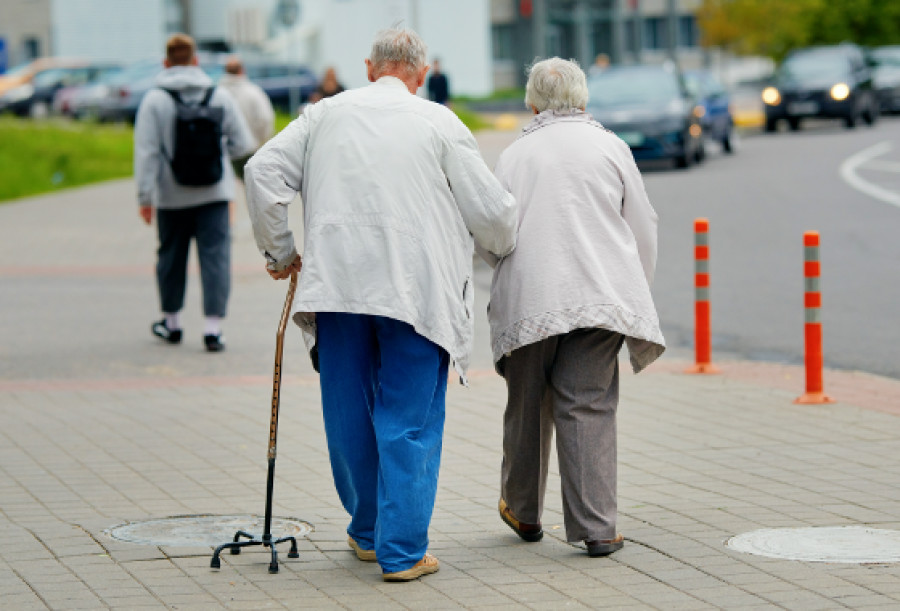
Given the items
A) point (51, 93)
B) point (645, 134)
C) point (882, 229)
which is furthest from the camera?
point (51, 93)

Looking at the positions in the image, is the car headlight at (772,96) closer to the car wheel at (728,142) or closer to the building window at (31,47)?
the car wheel at (728,142)

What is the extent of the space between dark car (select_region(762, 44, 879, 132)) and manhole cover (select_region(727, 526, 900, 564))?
1069 inches

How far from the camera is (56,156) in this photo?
27234mm

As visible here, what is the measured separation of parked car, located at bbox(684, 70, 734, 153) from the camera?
26.9 metres

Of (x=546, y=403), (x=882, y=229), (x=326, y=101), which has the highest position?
(x=326, y=101)

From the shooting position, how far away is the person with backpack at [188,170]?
9.67 meters

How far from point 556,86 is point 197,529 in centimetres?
211

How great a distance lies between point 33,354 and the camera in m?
10.2

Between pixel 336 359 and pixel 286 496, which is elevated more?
pixel 336 359

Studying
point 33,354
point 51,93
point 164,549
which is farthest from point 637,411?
point 51,93

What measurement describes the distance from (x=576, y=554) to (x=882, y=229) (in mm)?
11633

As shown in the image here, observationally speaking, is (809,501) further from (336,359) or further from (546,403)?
(336,359)

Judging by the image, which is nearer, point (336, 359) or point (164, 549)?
point (336, 359)

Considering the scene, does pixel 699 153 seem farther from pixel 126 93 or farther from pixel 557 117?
pixel 557 117
